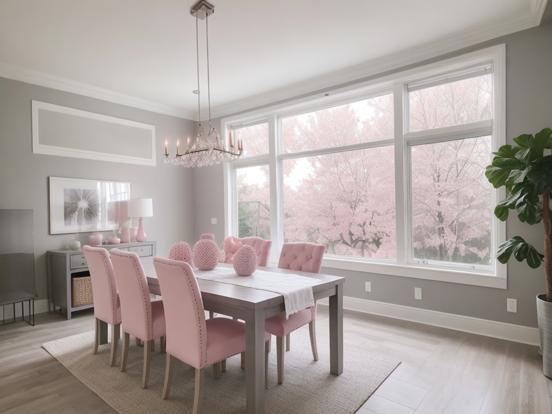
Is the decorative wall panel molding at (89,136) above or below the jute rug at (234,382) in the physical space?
above

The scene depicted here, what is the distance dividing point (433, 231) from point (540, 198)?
107 centimetres

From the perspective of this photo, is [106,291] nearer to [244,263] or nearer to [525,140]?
[244,263]

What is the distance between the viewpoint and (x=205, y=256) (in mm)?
3037

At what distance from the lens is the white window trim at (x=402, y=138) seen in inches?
130

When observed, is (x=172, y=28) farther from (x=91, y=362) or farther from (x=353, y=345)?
(x=353, y=345)

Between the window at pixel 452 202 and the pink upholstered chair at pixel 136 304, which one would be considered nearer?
the pink upholstered chair at pixel 136 304

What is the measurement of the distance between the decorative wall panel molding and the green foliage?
4.67 meters

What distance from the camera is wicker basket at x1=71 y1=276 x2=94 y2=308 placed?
13.6 feet

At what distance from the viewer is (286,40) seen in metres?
3.53

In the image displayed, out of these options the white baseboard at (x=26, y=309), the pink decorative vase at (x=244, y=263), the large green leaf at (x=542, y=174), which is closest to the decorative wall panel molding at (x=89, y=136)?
the white baseboard at (x=26, y=309)

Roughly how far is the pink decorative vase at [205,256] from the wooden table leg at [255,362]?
1.11 metres

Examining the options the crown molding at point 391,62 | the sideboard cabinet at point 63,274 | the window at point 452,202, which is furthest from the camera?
the sideboard cabinet at point 63,274

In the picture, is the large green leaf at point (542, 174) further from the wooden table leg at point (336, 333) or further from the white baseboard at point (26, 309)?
the white baseboard at point (26, 309)

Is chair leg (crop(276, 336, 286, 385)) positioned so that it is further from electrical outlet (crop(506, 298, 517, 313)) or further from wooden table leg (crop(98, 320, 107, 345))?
electrical outlet (crop(506, 298, 517, 313))
